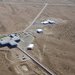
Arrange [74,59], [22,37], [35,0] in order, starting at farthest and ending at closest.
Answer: [35,0] < [22,37] < [74,59]

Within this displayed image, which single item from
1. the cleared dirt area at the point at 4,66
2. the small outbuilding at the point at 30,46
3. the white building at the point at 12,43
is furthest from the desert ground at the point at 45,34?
the white building at the point at 12,43

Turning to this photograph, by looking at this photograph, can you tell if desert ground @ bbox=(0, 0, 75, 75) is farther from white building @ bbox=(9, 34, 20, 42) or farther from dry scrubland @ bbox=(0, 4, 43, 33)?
white building @ bbox=(9, 34, 20, 42)

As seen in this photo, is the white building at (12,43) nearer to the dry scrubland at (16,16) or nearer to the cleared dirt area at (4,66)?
the cleared dirt area at (4,66)

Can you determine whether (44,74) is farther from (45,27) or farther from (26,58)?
(45,27)

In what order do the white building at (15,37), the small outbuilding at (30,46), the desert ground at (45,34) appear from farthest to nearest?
the white building at (15,37), the small outbuilding at (30,46), the desert ground at (45,34)

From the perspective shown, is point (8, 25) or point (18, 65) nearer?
point (18, 65)

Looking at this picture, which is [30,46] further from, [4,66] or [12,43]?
[4,66]

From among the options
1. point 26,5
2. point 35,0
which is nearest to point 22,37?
point 26,5

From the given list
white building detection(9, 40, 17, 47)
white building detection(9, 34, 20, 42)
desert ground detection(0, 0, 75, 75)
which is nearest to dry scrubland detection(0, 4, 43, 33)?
desert ground detection(0, 0, 75, 75)
